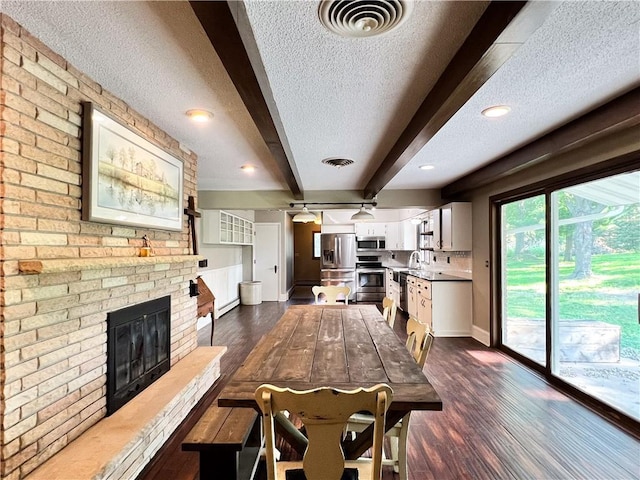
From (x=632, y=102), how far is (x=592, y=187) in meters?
0.97

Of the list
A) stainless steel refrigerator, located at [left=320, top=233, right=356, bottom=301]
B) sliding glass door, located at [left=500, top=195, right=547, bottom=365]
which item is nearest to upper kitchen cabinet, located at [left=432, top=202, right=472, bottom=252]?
sliding glass door, located at [left=500, top=195, right=547, bottom=365]

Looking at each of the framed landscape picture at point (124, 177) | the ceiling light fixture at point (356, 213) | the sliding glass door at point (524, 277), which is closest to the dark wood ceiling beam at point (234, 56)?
the framed landscape picture at point (124, 177)

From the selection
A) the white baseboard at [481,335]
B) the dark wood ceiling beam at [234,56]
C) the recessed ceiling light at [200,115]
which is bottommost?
the white baseboard at [481,335]

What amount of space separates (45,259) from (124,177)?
0.79 metres

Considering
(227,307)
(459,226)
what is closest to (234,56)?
(459,226)

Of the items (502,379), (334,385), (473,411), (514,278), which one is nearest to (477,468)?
(473,411)

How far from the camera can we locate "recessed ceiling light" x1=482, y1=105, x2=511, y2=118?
2295 millimetres

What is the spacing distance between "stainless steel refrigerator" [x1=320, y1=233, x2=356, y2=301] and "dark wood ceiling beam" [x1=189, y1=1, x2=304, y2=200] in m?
5.75

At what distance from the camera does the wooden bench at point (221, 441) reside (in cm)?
164

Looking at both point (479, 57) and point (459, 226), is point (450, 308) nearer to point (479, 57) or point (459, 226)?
point (459, 226)

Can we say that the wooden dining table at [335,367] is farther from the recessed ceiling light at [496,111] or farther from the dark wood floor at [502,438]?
the recessed ceiling light at [496,111]

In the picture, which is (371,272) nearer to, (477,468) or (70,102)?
(477,468)

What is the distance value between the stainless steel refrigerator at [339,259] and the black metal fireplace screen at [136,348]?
A: 546 cm

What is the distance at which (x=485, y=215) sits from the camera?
460cm
